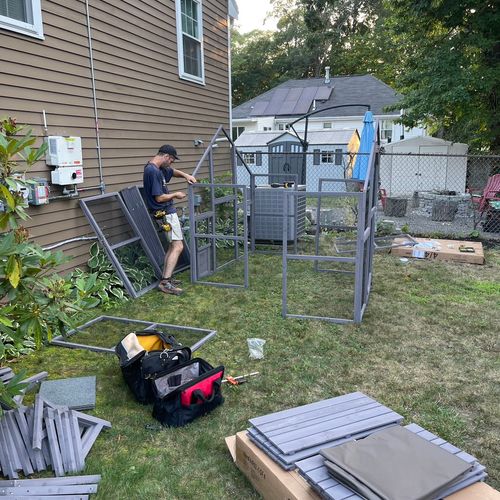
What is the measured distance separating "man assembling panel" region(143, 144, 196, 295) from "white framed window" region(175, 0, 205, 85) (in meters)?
2.66

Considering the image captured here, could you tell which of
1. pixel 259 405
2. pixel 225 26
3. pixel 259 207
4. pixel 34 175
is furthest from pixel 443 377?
pixel 225 26

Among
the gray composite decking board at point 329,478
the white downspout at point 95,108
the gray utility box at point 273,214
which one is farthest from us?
the gray utility box at point 273,214

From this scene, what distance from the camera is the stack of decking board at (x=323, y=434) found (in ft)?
6.49

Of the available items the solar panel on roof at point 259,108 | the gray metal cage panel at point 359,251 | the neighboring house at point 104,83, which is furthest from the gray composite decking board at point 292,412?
the solar panel on roof at point 259,108

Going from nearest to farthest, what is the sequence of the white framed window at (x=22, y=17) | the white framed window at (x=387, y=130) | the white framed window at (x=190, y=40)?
1. the white framed window at (x=22, y=17)
2. the white framed window at (x=190, y=40)
3. the white framed window at (x=387, y=130)

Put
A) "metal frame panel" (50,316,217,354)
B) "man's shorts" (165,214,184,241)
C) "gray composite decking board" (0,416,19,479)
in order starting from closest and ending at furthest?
"gray composite decking board" (0,416,19,479) → "metal frame panel" (50,316,217,354) → "man's shorts" (165,214,184,241)

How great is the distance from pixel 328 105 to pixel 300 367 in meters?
20.2

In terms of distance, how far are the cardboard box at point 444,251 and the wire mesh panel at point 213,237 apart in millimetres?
2790

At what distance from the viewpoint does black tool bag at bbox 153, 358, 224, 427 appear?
116 inches

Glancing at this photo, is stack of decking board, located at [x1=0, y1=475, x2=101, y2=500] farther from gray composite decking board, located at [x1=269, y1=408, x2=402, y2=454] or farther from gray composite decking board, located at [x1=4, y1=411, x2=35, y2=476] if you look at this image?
gray composite decking board, located at [x1=269, y1=408, x2=402, y2=454]

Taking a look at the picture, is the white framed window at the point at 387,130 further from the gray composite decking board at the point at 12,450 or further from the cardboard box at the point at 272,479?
the gray composite decking board at the point at 12,450

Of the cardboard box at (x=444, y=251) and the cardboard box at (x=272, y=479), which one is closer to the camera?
the cardboard box at (x=272, y=479)

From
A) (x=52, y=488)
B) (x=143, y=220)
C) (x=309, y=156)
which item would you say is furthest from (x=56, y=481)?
(x=309, y=156)

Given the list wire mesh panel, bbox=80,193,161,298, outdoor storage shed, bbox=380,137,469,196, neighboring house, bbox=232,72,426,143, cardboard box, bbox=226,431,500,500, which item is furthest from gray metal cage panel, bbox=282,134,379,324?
neighboring house, bbox=232,72,426,143
